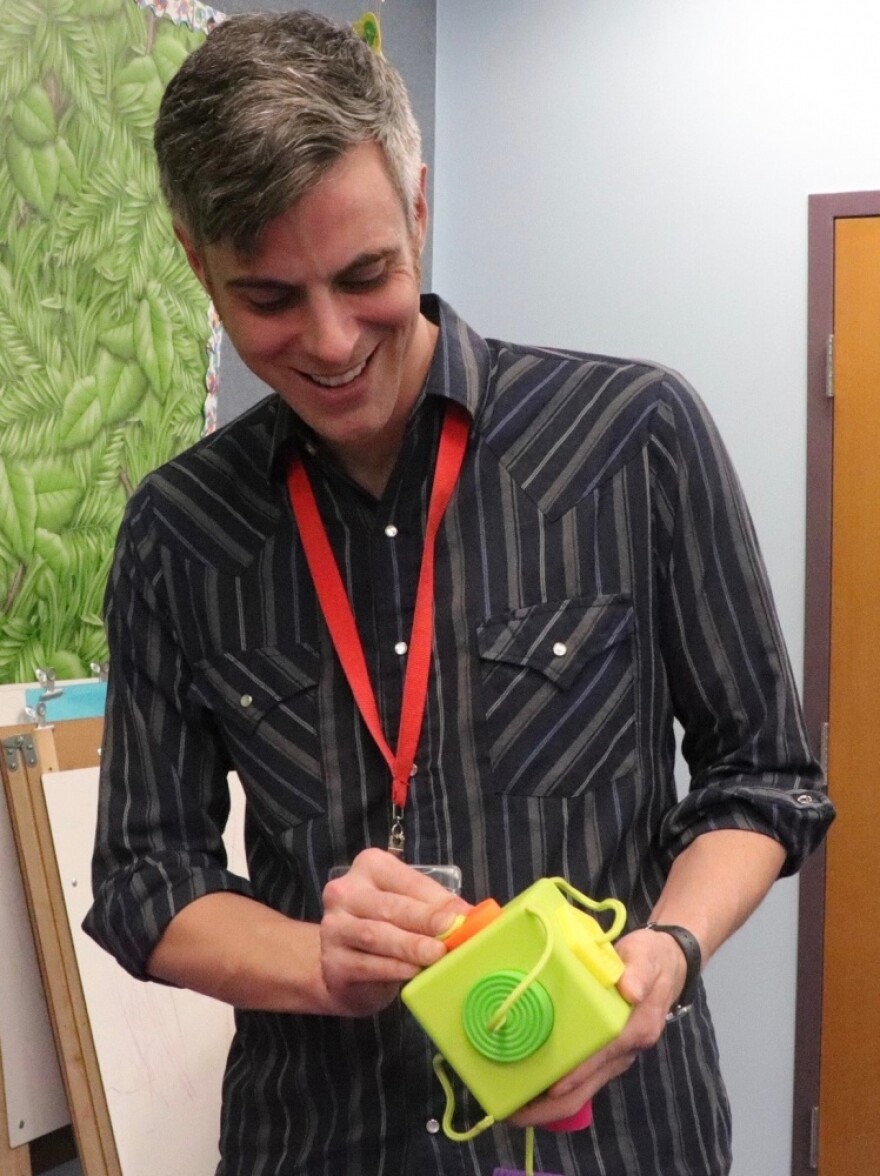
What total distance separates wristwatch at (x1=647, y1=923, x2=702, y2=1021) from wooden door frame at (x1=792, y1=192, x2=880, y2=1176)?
219 cm

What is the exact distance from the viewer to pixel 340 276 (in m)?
1.06

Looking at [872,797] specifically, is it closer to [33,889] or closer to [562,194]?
[562,194]

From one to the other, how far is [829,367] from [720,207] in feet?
1.48

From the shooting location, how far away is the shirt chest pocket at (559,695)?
113 cm

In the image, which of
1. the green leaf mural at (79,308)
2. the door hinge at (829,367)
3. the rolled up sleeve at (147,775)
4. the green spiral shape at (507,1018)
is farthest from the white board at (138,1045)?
the door hinge at (829,367)

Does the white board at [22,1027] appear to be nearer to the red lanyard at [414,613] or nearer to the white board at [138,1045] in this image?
the white board at [138,1045]

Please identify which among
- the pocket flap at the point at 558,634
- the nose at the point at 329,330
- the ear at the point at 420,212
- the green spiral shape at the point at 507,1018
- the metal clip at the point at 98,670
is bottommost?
the green spiral shape at the point at 507,1018

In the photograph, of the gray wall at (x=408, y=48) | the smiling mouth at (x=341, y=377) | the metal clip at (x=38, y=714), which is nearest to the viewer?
the smiling mouth at (x=341, y=377)

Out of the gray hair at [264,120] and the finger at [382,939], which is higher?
the gray hair at [264,120]

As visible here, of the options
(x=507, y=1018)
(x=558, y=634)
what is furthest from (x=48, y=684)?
(x=507, y=1018)

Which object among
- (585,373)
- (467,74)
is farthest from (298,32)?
(467,74)

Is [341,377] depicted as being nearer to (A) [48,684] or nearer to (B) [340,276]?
(B) [340,276]

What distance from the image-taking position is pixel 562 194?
131 inches

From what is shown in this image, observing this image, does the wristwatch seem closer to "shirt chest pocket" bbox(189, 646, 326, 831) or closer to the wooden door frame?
"shirt chest pocket" bbox(189, 646, 326, 831)
